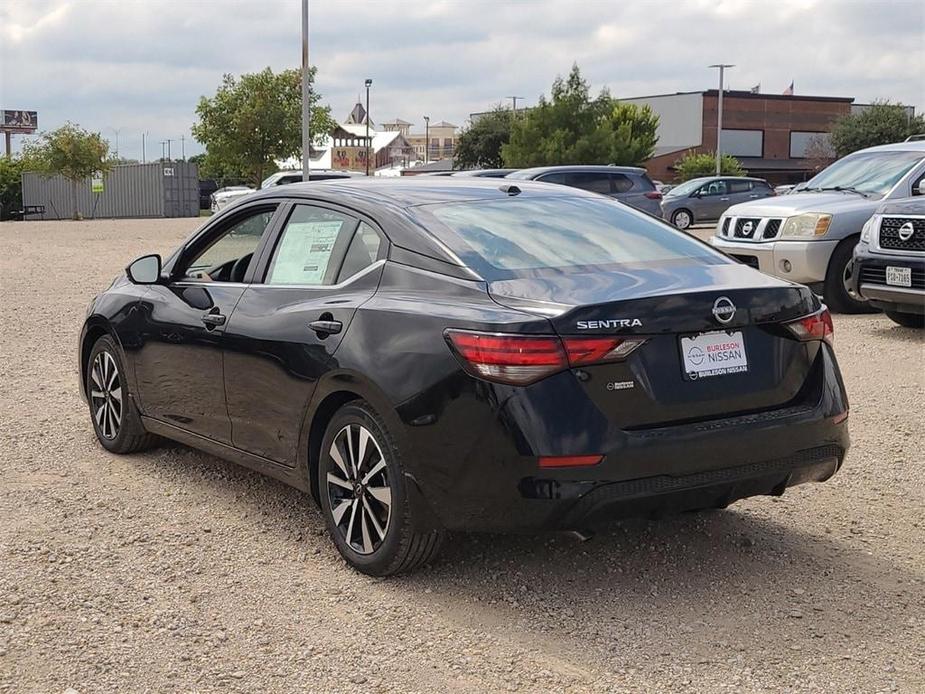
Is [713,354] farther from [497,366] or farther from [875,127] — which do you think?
[875,127]

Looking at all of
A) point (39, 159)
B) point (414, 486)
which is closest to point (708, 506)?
point (414, 486)

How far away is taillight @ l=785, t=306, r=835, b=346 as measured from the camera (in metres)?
4.49

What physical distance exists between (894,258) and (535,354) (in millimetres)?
7719

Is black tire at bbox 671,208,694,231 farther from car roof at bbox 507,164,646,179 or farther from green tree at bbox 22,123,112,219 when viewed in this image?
green tree at bbox 22,123,112,219

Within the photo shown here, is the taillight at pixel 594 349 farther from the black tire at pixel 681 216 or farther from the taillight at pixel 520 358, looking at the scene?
the black tire at pixel 681 216

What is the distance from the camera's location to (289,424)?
493 cm

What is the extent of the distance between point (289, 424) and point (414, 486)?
87cm

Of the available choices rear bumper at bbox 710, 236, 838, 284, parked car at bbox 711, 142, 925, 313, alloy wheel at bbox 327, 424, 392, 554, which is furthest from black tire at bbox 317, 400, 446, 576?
rear bumper at bbox 710, 236, 838, 284

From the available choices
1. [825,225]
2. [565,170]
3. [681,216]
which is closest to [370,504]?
[825,225]

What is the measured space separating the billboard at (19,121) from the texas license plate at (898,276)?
106878 millimetres

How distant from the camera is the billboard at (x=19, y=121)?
107 meters

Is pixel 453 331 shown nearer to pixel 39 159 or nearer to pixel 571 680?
pixel 571 680

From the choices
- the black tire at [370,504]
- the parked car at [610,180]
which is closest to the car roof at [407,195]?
the black tire at [370,504]

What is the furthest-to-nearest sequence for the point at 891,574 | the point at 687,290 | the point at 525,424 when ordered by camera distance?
the point at 891,574
the point at 687,290
the point at 525,424
